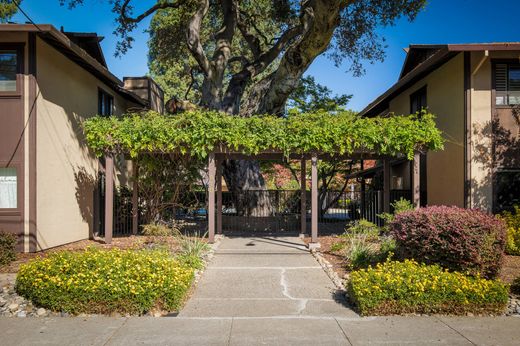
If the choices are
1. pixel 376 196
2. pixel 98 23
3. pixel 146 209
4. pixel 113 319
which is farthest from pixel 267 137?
pixel 98 23

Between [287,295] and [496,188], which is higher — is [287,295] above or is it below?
below

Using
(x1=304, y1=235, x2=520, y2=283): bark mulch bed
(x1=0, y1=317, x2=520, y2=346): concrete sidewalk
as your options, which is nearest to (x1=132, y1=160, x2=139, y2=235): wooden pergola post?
(x1=304, y1=235, x2=520, y2=283): bark mulch bed

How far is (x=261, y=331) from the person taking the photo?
17.3 ft

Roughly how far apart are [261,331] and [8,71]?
9.30 meters

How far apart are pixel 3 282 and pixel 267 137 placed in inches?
263

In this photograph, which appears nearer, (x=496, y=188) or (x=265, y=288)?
(x=265, y=288)

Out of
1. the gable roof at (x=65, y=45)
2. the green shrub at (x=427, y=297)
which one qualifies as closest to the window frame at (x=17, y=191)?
the gable roof at (x=65, y=45)

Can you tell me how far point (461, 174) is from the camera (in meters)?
12.3

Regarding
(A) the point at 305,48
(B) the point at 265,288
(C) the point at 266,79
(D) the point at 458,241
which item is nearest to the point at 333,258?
(B) the point at 265,288

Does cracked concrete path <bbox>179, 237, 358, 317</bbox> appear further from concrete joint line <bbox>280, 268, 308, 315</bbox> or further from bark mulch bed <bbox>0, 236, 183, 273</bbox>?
bark mulch bed <bbox>0, 236, 183, 273</bbox>

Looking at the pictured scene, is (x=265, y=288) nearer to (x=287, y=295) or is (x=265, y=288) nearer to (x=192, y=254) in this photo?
(x=287, y=295)

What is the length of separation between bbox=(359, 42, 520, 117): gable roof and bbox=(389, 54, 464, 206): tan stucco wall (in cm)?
39

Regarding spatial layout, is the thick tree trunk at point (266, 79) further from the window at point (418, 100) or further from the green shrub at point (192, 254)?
the green shrub at point (192, 254)

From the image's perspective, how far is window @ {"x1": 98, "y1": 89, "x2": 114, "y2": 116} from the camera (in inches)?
594
